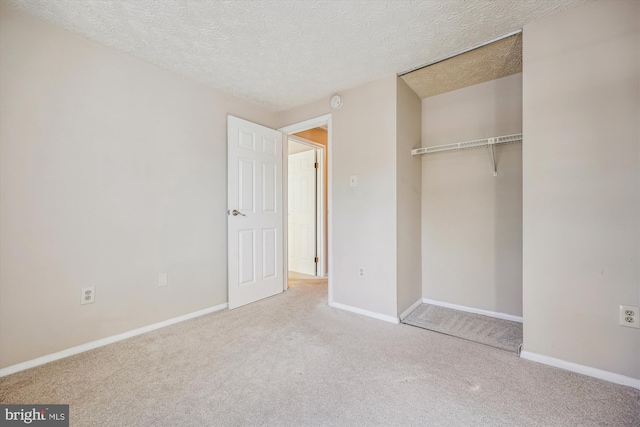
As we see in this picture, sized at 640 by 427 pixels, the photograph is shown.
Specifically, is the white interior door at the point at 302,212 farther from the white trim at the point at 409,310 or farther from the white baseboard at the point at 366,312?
the white trim at the point at 409,310

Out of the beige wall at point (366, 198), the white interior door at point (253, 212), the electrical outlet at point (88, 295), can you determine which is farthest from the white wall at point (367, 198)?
the electrical outlet at point (88, 295)

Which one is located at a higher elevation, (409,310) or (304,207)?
(304,207)

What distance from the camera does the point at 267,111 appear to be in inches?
131

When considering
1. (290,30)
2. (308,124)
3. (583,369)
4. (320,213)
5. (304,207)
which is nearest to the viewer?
(583,369)

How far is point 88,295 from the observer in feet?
6.46

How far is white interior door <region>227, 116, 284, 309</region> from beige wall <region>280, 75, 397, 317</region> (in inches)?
31.8

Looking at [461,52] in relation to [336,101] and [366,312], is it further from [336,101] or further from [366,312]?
[366,312]

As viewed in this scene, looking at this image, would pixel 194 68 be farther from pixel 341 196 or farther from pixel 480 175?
pixel 480 175

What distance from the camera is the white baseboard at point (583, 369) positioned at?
1541 millimetres

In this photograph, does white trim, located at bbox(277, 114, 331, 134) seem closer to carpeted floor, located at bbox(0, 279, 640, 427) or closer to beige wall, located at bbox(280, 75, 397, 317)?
beige wall, located at bbox(280, 75, 397, 317)

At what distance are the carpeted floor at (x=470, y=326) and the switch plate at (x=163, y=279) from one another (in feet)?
7.28

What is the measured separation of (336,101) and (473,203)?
178cm

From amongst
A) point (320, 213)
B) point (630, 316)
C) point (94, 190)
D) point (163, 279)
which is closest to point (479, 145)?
point (630, 316)

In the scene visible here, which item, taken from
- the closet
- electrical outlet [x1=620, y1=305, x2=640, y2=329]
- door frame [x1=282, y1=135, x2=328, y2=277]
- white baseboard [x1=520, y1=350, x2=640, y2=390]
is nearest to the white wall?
the closet
